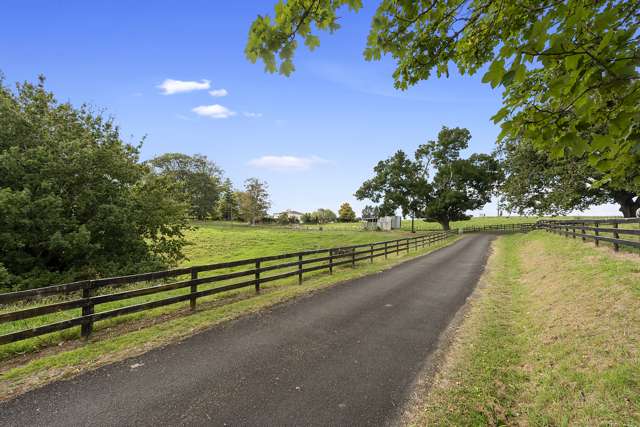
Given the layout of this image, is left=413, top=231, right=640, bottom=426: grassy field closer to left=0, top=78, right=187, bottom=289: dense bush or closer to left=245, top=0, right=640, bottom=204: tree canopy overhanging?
left=245, top=0, right=640, bottom=204: tree canopy overhanging

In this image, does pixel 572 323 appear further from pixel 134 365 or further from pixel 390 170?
pixel 390 170

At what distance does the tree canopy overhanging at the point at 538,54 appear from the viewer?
2008 millimetres

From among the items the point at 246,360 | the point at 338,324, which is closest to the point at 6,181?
the point at 246,360

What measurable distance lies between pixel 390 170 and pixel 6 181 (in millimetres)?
45448

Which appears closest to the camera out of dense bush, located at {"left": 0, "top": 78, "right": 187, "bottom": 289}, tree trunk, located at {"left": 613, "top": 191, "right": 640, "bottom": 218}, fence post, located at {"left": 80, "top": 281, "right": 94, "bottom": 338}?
fence post, located at {"left": 80, "top": 281, "right": 94, "bottom": 338}

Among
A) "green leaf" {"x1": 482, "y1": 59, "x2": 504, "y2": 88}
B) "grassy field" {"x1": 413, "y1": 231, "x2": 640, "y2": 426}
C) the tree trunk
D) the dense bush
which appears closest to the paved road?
"grassy field" {"x1": 413, "y1": 231, "x2": 640, "y2": 426}

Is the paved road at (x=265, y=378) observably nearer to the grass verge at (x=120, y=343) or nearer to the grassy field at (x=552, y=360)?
the grass verge at (x=120, y=343)

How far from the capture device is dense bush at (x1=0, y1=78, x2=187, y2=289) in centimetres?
977

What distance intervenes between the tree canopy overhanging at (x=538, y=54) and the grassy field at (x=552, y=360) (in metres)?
2.35

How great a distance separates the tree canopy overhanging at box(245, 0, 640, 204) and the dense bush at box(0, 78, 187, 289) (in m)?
11.3

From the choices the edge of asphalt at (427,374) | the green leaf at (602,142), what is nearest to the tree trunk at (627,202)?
the edge of asphalt at (427,374)

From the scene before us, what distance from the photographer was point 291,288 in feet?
30.6

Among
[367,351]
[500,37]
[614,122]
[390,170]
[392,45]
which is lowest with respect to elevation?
[367,351]

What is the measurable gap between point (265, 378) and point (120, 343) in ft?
9.50
